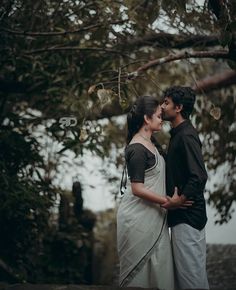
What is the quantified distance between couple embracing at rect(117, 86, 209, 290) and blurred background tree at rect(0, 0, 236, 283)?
4.23ft

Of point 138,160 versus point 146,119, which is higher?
point 146,119

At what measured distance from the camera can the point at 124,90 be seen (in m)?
5.71

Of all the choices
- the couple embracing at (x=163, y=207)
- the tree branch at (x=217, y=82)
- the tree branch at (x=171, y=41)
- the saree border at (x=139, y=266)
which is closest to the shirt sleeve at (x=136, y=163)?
the couple embracing at (x=163, y=207)

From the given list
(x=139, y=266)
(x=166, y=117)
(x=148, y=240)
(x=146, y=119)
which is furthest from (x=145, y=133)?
(x=139, y=266)

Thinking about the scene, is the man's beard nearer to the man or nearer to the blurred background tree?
the man

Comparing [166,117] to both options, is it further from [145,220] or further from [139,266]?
[139,266]

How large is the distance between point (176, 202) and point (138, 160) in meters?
0.38

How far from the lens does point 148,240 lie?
400 centimetres

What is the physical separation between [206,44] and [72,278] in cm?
343

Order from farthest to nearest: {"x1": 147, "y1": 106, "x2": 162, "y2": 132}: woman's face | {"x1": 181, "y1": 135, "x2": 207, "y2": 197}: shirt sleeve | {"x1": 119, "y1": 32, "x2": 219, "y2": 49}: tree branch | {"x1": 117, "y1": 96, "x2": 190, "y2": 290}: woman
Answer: {"x1": 119, "y1": 32, "x2": 219, "y2": 49}: tree branch → {"x1": 147, "y1": 106, "x2": 162, "y2": 132}: woman's face → {"x1": 117, "y1": 96, "x2": 190, "y2": 290}: woman → {"x1": 181, "y1": 135, "x2": 207, "y2": 197}: shirt sleeve

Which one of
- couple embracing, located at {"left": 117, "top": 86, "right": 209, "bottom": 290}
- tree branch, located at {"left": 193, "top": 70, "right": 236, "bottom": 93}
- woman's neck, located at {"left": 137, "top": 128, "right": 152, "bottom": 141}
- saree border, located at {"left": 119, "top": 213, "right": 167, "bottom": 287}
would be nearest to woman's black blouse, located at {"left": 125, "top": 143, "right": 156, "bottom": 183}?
couple embracing, located at {"left": 117, "top": 86, "right": 209, "bottom": 290}

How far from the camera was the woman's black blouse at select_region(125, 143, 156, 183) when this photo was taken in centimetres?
393

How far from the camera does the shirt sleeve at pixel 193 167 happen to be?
3844 millimetres

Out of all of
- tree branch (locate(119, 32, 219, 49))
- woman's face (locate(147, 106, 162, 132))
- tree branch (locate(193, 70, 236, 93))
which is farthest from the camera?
tree branch (locate(193, 70, 236, 93))
